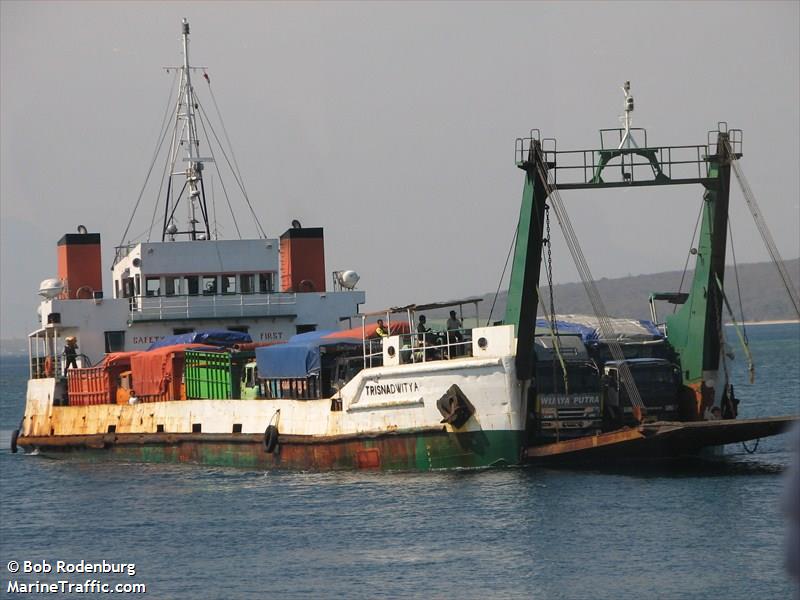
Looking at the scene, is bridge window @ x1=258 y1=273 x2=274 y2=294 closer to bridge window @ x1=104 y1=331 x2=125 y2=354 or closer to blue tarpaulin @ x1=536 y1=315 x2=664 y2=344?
bridge window @ x1=104 y1=331 x2=125 y2=354

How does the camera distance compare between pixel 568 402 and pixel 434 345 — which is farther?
pixel 434 345

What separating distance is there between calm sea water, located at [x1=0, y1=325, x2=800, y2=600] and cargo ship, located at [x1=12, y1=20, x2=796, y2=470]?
903 mm

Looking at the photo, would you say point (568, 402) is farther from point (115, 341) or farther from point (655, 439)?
point (115, 341)

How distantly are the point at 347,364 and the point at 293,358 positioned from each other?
133 cm

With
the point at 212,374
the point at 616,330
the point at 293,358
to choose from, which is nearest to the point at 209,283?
the point at 212,374

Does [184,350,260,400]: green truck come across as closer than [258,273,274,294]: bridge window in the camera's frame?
Yes

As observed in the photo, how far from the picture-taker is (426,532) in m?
20.1

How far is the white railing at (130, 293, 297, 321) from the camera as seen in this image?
37.0m

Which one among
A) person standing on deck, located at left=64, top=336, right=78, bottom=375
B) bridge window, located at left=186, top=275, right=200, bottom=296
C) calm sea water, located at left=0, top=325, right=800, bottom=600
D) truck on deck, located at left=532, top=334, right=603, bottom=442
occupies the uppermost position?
bridge window, located at left=186, top=275, right=200, bottom=296

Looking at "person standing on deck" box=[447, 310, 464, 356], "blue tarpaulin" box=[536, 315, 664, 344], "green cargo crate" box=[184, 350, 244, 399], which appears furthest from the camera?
"green cargo crate" box=[184, 350, 244, 399]

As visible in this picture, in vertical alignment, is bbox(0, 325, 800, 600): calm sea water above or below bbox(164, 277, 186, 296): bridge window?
below

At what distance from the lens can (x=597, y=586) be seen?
624 inches

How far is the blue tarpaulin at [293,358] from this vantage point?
29.0m

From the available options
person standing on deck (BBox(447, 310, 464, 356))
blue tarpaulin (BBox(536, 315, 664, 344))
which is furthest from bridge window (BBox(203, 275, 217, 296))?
person standing on deck (BBox(447, 310, 464, 356))
